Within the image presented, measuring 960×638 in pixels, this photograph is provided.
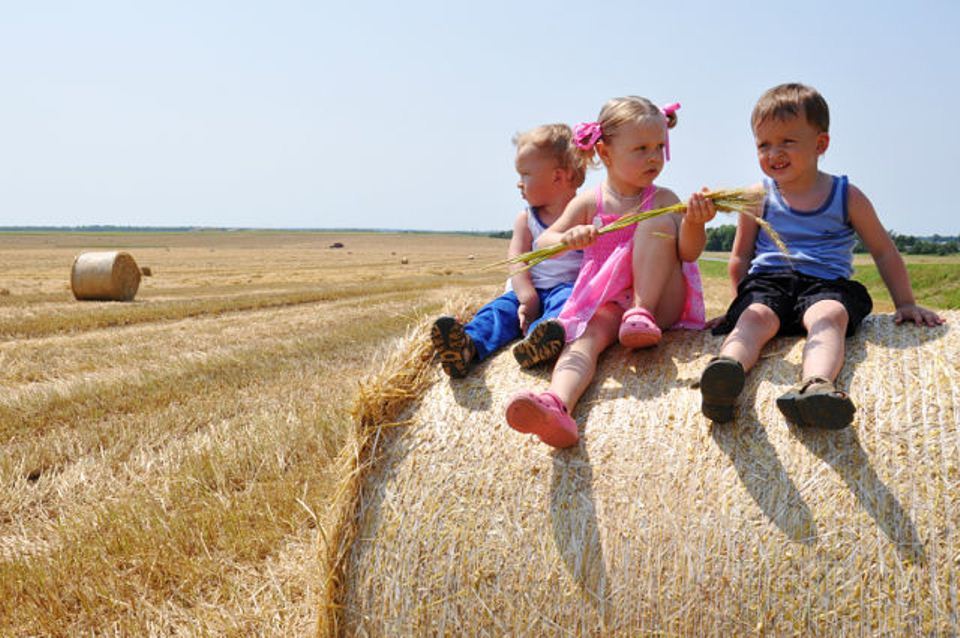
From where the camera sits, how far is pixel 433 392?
10.8 ft

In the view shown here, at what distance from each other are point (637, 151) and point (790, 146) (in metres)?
0.61

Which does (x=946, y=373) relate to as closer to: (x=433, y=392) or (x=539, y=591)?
(x=539, y=591)

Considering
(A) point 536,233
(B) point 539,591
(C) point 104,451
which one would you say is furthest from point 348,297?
(B) point 539,591

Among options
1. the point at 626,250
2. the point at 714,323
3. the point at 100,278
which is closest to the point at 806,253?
the point at 714,323

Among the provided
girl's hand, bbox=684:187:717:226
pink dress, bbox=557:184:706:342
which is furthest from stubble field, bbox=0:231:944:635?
girl's hand, bbox=684:187:717:226

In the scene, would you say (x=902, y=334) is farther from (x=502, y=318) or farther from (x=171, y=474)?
(x=171, y=474)

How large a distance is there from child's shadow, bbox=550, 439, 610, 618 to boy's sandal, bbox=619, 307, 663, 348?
0.52 m

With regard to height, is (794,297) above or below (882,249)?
below

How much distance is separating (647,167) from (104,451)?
4009 millimetres

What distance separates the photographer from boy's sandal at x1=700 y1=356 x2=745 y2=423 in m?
2.69

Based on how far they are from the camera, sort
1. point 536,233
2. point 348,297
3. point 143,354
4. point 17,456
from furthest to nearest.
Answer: point 348,297, point 143,354, point 17,456, point 536,233

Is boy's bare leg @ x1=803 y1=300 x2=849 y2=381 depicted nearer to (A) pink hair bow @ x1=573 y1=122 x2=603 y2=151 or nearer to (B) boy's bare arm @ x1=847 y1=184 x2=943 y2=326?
(B) boy's bare arm @ x1=847 y1=184 x2=943 y2=326

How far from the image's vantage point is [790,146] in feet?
10.7

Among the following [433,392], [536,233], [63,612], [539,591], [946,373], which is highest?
[536,233]
